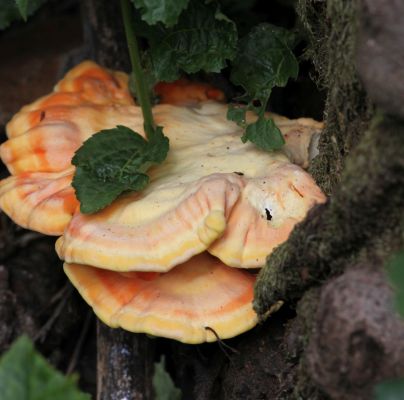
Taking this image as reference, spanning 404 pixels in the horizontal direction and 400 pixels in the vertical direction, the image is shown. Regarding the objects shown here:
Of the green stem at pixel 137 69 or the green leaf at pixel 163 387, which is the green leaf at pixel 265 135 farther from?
the green leaf at pixel 163 387

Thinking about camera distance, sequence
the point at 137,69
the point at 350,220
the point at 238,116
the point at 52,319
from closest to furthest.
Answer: the point at 350,220 < the point at 137,69 < the point at 238,116 < the point at 52,319

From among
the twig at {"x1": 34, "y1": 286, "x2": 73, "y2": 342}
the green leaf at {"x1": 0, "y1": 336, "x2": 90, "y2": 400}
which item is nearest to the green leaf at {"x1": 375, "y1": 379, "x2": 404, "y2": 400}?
the green leaf at {"x1": 0, "y1": 336, "x2": 90, "y2": 400}

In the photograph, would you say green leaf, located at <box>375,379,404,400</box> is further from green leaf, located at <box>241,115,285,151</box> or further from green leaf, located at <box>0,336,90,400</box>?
green leaf, located at <box>241,115,285,151</box>

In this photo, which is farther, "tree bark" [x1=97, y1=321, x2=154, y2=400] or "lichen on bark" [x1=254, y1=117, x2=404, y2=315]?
"tree bark" [x1=97, y1=321, x2=154, y2=400]

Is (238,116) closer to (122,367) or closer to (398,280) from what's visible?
(122,367)

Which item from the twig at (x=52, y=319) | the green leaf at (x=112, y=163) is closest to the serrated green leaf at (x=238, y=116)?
the green leaf at (x=112, y=163)

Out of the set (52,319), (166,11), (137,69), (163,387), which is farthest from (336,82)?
(52,319)

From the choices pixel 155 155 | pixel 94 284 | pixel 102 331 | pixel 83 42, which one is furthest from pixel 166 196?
pixel 83 42

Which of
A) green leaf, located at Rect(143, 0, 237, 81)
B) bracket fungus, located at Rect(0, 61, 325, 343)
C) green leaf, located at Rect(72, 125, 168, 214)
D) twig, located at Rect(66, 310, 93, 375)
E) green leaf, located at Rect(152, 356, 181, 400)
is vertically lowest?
twig, located at Rect(66, 310, 93, 375)
